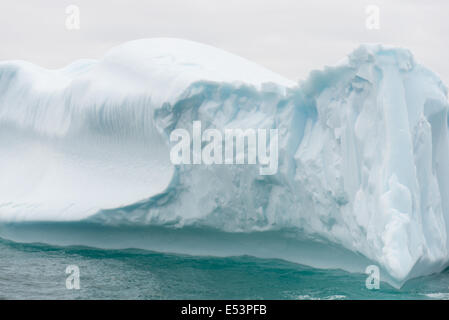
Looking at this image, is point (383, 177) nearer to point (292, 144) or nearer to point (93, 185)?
point (292, 144)

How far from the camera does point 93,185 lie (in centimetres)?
1379

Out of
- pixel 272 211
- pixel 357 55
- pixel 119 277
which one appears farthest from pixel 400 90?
pixel 119 277

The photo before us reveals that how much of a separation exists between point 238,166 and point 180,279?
2.18 m

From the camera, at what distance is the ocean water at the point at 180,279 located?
10.2 m

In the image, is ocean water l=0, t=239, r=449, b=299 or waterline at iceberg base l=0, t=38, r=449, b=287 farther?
waterline at iceberg base l=0, t=38, r=449, b=287

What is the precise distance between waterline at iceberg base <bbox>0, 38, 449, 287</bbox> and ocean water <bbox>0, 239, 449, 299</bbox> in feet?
1.08

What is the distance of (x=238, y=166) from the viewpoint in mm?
11914

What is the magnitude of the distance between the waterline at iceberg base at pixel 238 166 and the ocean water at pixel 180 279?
0.33 m

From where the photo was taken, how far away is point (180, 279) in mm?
11078

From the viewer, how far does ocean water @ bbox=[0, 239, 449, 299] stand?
1017 centimetres

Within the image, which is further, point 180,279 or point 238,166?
point 238,166

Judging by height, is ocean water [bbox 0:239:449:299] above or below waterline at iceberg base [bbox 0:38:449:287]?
below

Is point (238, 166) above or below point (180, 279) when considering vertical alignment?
above

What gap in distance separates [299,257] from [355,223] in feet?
6.29
